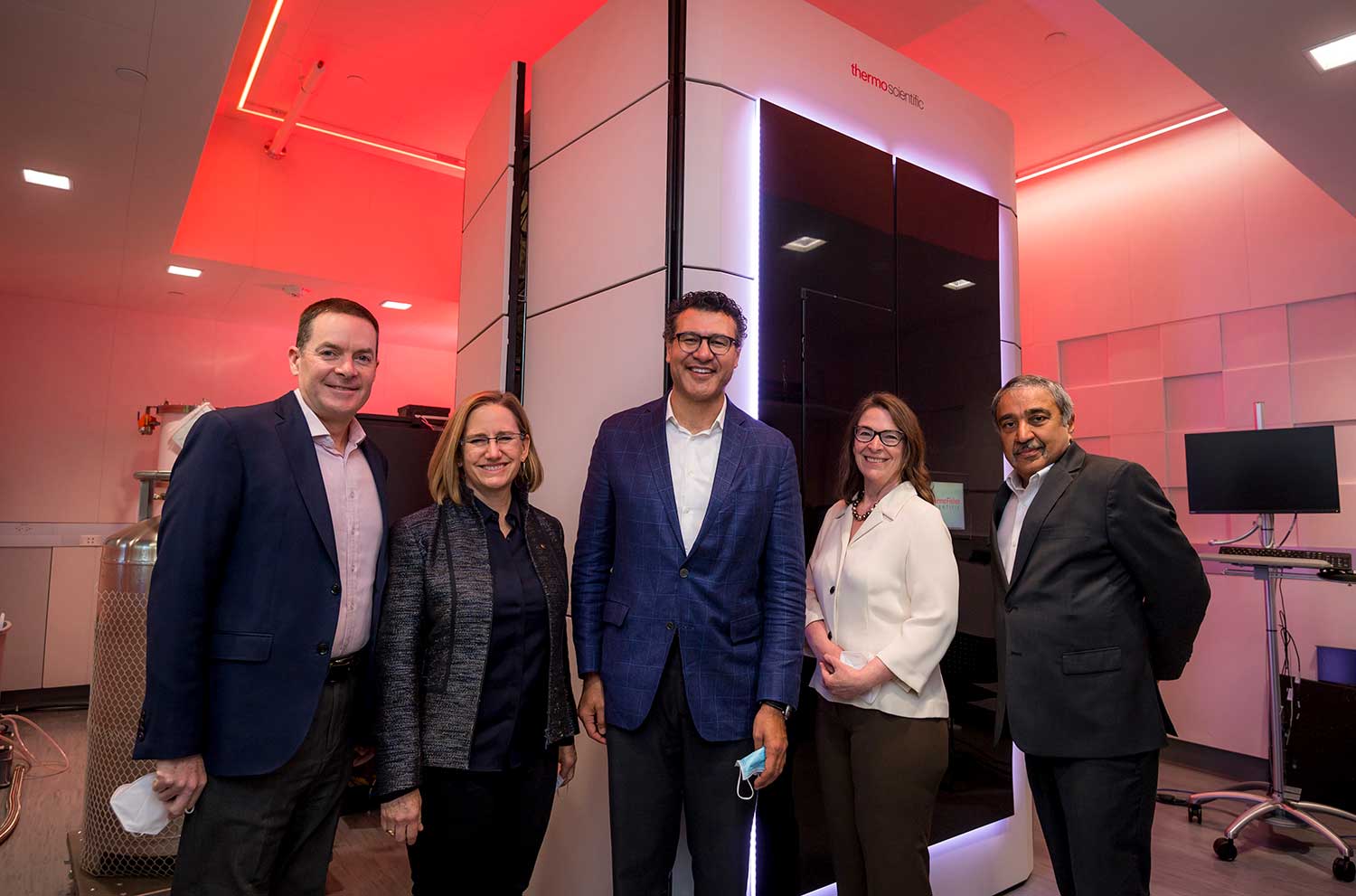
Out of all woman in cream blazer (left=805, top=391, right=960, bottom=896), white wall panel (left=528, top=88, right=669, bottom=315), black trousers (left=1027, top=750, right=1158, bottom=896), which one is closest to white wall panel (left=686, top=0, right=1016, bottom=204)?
white wall panel (left=528, top=88, right=669, bottom=315)

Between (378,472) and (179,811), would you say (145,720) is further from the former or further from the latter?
(378,472)

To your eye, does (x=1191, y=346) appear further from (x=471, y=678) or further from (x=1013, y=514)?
(x=471, y=678)

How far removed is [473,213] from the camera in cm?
382

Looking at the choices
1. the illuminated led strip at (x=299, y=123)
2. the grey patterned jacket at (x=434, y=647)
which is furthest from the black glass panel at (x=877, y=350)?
the illuminated led strip at (x=299, y=123)

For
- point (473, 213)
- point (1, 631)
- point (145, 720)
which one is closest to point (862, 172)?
point (473, 213)

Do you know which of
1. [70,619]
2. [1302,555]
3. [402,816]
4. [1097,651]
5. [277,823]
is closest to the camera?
[277,823]

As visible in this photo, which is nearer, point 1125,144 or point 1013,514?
point 1013,514

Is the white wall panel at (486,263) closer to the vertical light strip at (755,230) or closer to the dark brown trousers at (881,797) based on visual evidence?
the vertical light strip at (755,230)

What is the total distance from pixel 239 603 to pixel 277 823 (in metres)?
0.47

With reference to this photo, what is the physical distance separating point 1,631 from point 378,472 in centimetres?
401

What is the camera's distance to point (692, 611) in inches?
75.1

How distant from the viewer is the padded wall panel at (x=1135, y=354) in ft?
17.1

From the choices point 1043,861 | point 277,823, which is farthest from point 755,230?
point 1043,861

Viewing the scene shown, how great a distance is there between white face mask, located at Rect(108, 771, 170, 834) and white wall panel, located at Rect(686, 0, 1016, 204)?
96.5 inches
